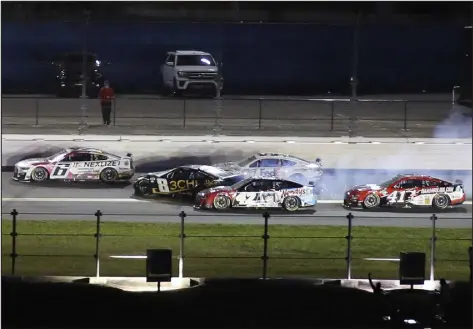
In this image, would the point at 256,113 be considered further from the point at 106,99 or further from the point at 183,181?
the point at 106,99

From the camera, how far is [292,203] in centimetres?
978

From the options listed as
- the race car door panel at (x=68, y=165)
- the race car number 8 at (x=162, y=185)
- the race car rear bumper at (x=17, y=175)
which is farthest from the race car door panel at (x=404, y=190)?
the race car rear bumper at (x=17, y=175)

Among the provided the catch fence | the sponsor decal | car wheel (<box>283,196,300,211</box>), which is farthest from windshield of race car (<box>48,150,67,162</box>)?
the sponsor decal

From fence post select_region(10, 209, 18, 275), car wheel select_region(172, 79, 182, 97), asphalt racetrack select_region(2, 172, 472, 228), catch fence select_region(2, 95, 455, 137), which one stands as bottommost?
fence post select_region(10, 209, 18, 275)

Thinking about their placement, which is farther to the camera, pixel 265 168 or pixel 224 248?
pixel 265 168

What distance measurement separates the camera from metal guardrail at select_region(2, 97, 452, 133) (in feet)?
32.0

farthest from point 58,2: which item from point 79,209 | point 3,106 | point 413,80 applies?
point 413,80

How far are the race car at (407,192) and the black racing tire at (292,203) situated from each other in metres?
0.31

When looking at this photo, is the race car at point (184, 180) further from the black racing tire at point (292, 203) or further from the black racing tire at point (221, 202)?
the black racing tire at point (292, 203)

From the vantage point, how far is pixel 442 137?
981 centimetres

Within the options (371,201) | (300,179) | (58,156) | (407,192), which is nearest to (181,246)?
(300,179)

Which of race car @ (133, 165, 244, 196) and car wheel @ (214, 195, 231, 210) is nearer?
race car @ (133, 165, 244, 196)

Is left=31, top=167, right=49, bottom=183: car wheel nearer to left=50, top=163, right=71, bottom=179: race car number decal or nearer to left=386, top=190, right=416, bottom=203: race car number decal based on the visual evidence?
left=50, top=163, right=71, bottom=179: race car number decal

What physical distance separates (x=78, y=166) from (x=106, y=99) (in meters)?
0.49
